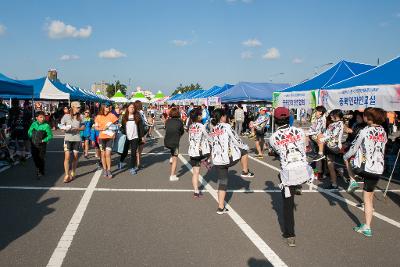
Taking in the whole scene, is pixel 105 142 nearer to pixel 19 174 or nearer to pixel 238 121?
pixel 19 174

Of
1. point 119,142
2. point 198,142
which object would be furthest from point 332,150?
point 119,142

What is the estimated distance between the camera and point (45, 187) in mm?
7570

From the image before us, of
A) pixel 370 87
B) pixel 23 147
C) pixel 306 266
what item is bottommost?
pixel 306 266

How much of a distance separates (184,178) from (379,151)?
16.2ft

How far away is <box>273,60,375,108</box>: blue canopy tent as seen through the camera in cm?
1295

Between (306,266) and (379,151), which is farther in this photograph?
(379,151)

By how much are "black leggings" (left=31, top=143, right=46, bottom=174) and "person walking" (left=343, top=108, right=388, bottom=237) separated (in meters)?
6.47

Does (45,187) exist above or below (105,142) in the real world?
below

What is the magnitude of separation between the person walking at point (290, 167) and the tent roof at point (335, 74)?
9.01 metres

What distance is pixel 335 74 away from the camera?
13562 millimetres

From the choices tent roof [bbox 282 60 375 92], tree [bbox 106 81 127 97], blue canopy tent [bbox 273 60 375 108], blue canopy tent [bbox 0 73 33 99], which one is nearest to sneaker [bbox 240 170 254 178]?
blue canopy tent [bbox 273 60 375 108]

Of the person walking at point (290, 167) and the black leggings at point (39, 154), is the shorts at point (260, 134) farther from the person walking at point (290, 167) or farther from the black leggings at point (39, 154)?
the person walking at point (290, 167)

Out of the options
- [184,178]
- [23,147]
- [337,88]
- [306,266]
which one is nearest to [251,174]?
[184,178]

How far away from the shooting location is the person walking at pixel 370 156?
502 centimetres
